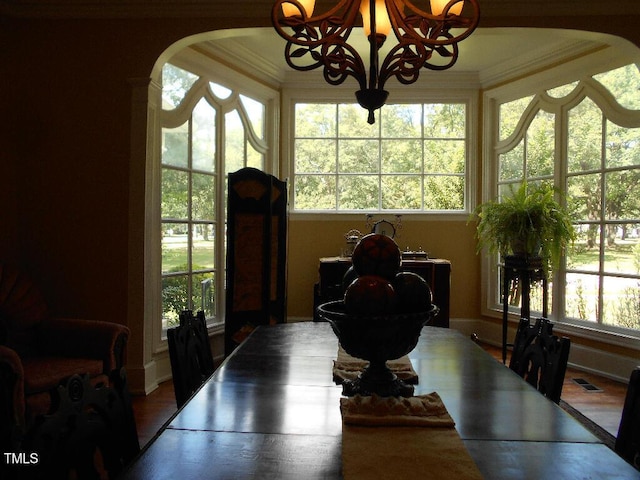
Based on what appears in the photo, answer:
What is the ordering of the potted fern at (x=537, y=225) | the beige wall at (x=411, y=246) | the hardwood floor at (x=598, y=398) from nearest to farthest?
the hardwood floor at (x=598, y=398) < the potted fern at (x=537, y=225) < the beige wall at (x=411, y=246)

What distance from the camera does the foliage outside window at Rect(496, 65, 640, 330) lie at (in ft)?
13.3

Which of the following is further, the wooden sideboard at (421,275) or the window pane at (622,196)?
the wooden sideboard at (421,275)

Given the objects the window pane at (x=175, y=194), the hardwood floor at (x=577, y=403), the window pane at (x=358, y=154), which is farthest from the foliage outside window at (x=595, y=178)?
the window pane at (x=175, y=194)

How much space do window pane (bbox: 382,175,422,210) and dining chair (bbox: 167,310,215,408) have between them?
3.66m

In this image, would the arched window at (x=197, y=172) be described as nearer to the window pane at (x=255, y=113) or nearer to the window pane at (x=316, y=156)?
the window pane at (x=255, y=113)

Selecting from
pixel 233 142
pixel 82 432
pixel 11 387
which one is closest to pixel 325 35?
pixel 82 432

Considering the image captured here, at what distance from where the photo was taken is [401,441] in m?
1.14

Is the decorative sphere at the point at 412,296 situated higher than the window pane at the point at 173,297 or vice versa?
the decorative sphere at the point at 412,296

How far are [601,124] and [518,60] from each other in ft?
3.48

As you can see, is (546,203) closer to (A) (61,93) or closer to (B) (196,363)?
(B) (196,363)

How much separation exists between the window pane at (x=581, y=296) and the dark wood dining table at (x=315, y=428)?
289 centimetres

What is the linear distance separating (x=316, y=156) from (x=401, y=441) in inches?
182

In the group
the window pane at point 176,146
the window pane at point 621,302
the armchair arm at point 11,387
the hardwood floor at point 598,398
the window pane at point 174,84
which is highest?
the window pane at point 174,84

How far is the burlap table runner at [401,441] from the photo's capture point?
1.00 metres
